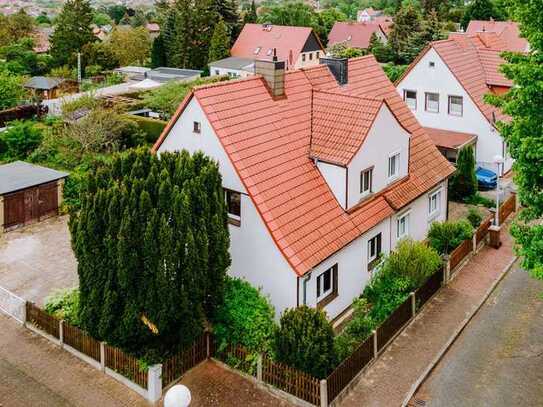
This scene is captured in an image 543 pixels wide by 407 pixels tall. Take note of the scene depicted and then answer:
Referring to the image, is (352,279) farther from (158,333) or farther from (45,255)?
(45,255)

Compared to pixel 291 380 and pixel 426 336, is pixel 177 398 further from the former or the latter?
pixel 426 336

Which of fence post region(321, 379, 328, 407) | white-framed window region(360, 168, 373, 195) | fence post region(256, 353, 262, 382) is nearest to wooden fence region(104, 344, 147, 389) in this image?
fence post region(256, 353, 262, 382)

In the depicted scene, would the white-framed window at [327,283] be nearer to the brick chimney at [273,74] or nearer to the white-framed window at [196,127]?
the white-framed window at [196,127]

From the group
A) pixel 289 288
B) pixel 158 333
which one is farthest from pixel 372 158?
pixel 158 333

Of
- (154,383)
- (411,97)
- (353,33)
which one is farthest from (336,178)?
(353,33)

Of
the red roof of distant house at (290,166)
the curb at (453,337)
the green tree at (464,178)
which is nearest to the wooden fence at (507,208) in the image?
the green tree at (464,178)

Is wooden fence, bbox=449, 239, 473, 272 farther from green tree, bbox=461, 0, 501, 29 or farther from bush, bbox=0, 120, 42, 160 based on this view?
green tree, bbox=461, 0, 501, 29
